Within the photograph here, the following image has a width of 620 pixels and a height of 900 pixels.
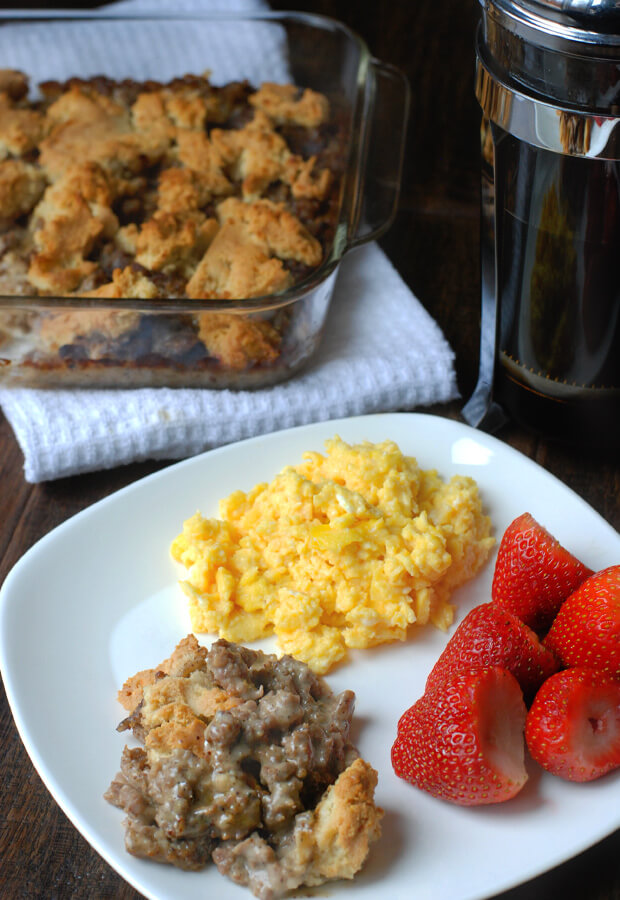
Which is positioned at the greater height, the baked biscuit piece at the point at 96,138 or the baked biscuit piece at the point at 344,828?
the baked biscuit piece at the point at 96,138

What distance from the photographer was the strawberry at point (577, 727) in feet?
3.80

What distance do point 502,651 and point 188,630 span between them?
1.48 ft

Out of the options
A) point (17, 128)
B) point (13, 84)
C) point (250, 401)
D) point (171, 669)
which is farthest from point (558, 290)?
point (13, 84)

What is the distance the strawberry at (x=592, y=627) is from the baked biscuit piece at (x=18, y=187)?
4.32 feet

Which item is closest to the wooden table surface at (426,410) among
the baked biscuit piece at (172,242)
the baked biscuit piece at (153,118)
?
the baked biscuit piece at (172,242)

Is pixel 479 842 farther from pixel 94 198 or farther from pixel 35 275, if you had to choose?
pixel 94 198

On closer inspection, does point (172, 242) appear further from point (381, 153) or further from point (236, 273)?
point (381, 153)

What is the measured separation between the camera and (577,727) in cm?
116

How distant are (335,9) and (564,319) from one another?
147 centimetres

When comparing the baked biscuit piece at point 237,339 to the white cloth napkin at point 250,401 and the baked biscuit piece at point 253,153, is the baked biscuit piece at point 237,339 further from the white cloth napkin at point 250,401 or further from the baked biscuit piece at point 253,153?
the baked biscuit piece at point 253,153

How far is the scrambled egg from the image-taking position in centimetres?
139

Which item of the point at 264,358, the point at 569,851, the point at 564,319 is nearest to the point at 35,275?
the point at 264,358

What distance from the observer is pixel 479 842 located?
115 centimetres

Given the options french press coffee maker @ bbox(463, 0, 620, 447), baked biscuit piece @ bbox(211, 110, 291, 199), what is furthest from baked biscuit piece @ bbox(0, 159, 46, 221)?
french press coffee maker @ bbox(463, 0, 620, 447)
